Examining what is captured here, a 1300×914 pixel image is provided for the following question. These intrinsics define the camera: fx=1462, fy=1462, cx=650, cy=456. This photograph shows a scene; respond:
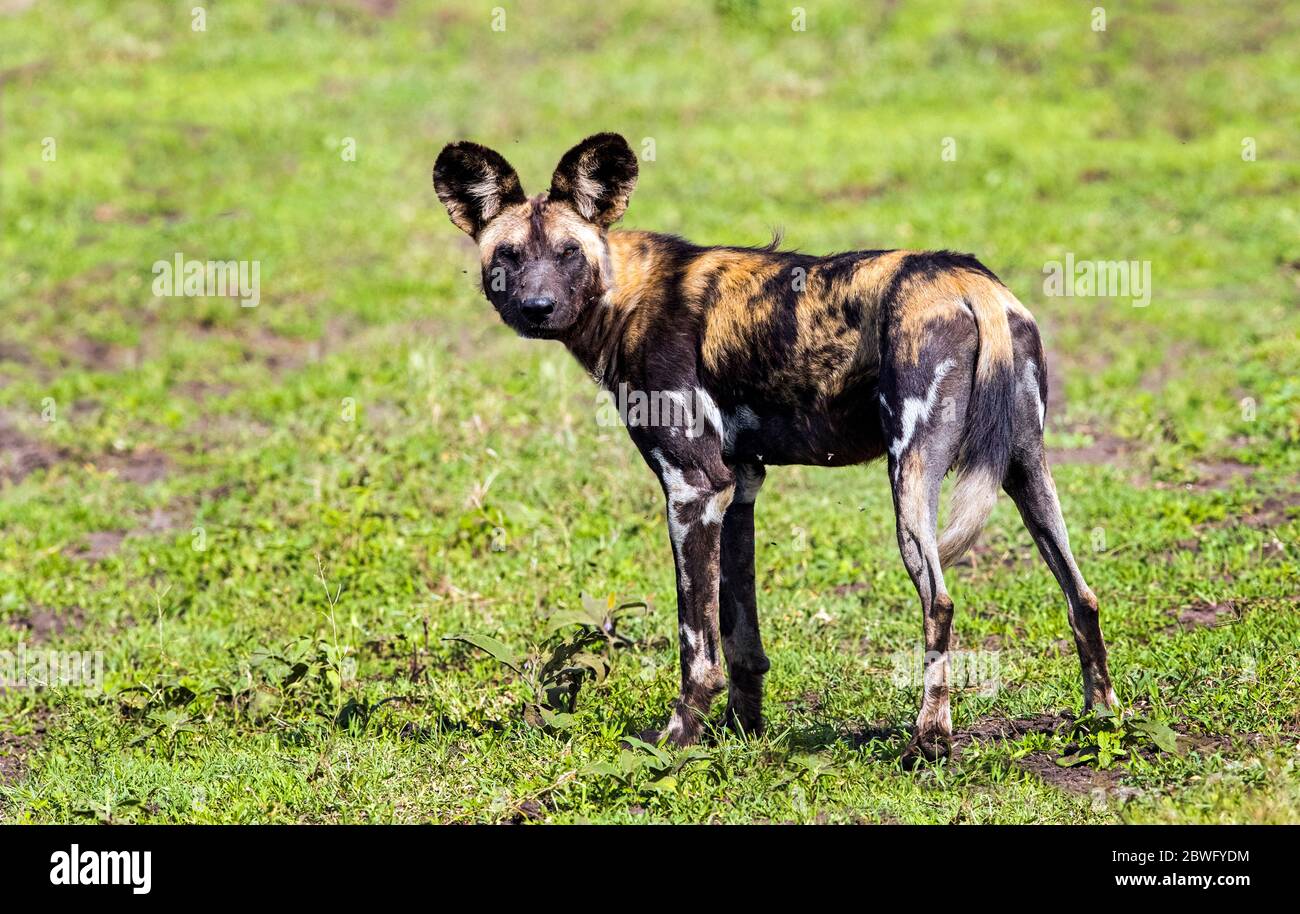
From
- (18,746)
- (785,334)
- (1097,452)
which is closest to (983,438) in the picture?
(785,334)

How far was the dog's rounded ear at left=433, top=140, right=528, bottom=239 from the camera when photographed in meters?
5.85

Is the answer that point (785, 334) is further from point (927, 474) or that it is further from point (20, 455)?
point (20, 455)

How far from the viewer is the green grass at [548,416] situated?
5.70m

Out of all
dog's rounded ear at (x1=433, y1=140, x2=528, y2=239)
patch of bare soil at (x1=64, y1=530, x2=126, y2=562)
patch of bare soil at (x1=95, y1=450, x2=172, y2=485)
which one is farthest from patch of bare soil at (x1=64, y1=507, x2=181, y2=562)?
dog's rounded ear at (x1=433, y1=140, x2=528, y2=239)

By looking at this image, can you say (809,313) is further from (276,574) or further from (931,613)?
(276,574)

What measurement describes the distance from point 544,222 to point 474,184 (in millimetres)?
342

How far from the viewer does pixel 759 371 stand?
561 cm

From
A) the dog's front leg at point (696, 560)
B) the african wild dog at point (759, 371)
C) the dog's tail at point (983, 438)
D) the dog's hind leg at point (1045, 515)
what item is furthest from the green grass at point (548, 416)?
the dog's tail at point (983, 438)

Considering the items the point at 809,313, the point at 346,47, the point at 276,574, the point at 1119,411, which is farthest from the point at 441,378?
the point at 346,47

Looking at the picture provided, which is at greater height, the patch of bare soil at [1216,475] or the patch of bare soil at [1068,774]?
the patch of bare soil at [1216,475]

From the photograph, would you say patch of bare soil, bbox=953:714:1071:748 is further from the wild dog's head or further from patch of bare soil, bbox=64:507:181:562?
patch of bare soil, bbox=64:507:181:562

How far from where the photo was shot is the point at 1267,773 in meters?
4.89

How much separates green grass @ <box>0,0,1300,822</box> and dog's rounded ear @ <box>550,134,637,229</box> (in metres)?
1.96

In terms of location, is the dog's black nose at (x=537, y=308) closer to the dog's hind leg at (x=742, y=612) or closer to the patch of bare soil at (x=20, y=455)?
the dog's hind leg at (x=742, y=612)
